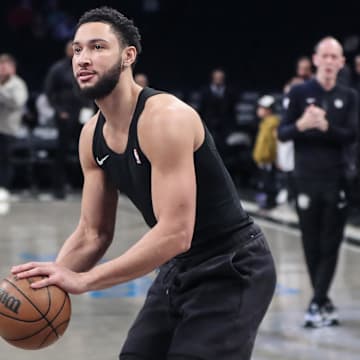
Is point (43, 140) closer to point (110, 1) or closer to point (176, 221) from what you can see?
point (110, 1)

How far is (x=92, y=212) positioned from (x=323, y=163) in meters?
3.03

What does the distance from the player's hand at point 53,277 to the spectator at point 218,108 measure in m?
11.9

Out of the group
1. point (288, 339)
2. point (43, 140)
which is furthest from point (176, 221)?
point (43, 140)

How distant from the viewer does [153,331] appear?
3.52m

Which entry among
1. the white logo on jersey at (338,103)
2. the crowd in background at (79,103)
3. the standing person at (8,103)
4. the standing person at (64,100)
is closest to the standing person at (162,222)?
the white logo on jersey at (338,103)

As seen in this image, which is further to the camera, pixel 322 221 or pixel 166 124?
pixel 322 221

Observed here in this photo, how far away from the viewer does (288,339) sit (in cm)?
617

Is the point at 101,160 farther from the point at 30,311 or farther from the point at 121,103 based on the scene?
the point at 30,311

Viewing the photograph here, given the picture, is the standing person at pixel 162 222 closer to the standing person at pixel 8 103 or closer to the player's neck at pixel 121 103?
the player's neck at pixel 121 103

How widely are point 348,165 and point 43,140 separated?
29.9 ft

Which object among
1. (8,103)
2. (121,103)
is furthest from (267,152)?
(121,103)

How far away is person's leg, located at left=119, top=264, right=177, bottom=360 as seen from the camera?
350 cm

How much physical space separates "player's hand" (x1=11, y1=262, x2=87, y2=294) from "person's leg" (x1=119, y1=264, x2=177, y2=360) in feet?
1.17

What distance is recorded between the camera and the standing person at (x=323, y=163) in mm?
6461
